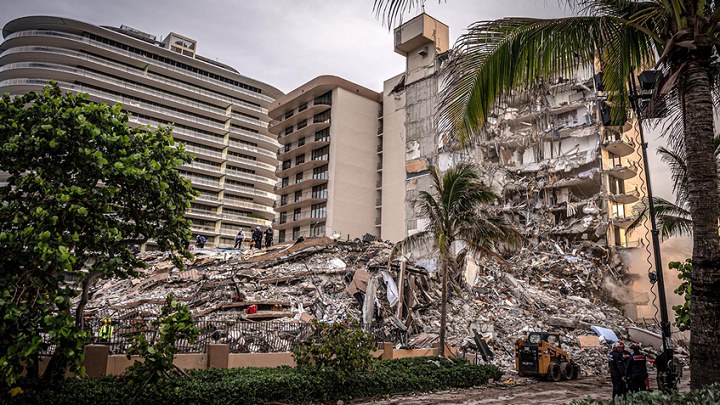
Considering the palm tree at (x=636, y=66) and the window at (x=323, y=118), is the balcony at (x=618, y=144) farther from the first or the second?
the palm tree at (x=636, y=66)

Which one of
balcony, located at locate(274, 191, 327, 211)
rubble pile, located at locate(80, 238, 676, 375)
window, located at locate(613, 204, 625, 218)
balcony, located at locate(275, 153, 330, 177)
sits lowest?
rubble pile, located at locate(80, 238, 676, 375)

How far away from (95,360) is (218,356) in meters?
3.22

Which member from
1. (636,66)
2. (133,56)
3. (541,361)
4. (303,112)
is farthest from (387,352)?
(133,56)

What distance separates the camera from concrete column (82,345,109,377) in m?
10.7

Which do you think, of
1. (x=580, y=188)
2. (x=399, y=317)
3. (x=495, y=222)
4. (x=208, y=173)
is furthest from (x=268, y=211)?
(x=495, y=222)

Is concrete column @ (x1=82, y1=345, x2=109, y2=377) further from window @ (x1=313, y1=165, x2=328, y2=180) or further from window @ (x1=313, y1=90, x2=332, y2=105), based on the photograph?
window @ (x1=313, y1=90, x2=332, y2=105)

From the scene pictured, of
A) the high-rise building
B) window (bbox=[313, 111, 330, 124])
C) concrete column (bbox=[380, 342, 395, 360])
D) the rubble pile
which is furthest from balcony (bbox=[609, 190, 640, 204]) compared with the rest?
the high-rise building

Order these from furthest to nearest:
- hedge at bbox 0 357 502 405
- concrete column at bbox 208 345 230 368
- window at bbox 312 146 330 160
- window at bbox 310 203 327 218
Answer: window at bbox 312 146 330 160 < window at bbox 310 203 327 218 < concrete column at bbox 208 345 230 368 < hedge at bbox 0 357 502 405

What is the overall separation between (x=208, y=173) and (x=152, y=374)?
6062 cm

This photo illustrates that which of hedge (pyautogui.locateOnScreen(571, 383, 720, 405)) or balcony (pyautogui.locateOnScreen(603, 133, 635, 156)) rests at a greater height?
balcony (pyautogui.locateOnScreen(603, 133, 635, 156))

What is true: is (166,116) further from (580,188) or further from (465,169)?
(465,169)

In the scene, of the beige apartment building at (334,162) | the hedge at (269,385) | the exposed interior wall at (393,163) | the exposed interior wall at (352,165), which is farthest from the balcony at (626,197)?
the hedge at (269,385)

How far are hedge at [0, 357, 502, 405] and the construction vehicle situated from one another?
1.29 metres

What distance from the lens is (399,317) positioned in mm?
22250
